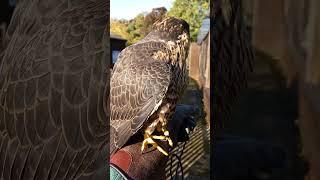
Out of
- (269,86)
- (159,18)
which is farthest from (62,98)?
(269,86)

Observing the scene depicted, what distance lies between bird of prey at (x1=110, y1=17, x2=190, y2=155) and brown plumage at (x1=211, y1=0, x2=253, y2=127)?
0.07 m

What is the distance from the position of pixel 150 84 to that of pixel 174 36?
0.12m

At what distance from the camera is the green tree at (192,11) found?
0.78 metres

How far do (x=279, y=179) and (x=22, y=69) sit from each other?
2.06 ft

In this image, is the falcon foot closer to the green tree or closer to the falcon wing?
the falcon wing

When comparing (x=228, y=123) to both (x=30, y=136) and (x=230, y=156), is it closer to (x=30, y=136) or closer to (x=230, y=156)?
(x=230, y=156)

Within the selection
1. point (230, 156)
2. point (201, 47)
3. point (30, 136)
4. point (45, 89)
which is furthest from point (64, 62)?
point (230, 156)

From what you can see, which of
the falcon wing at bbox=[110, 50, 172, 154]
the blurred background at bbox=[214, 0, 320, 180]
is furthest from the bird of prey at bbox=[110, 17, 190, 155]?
the blurred background at bbox=[214, 0, 320, 180]

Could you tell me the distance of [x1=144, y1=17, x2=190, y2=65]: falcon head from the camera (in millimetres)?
832

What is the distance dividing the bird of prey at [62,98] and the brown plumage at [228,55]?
0.77 ft

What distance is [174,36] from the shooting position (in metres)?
0.86

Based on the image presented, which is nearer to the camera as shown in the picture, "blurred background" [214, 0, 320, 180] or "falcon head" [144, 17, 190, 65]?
"blurred background" [214, 0, 320, 180]

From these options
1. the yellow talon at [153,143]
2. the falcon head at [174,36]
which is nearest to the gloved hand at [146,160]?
the yellow talon at [153,143]

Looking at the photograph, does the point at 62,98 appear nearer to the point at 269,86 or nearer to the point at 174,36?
the point at 174,36
